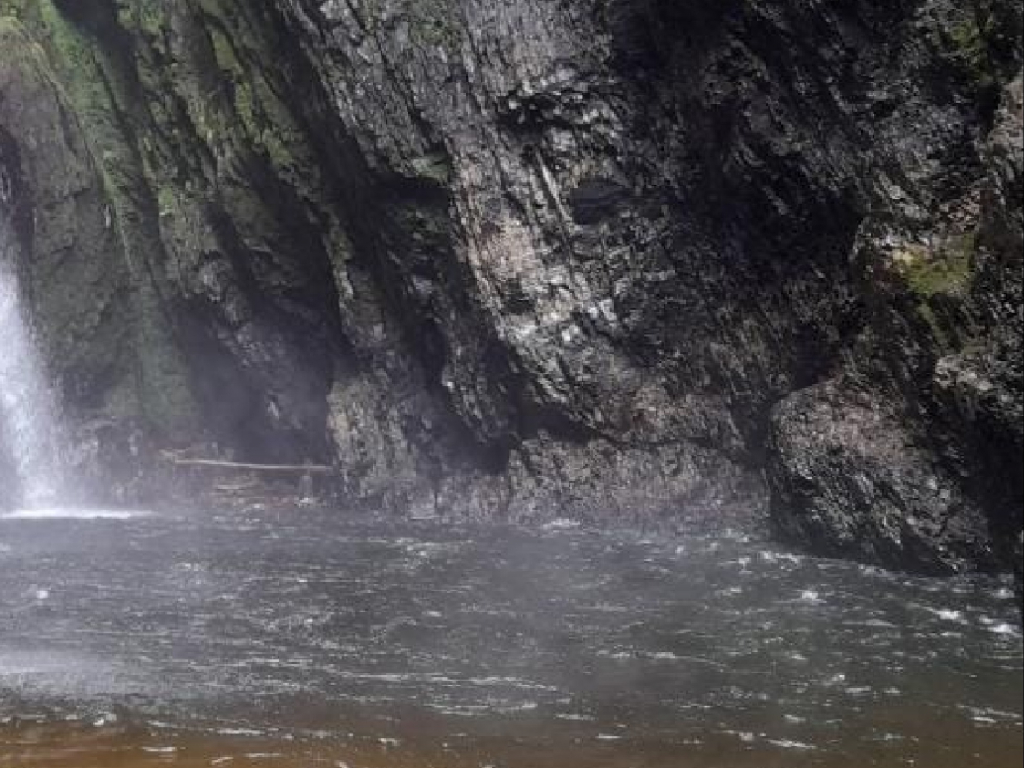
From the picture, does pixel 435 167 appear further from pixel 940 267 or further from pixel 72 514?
pixel 72 514

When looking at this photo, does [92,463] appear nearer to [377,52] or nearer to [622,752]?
[377,52]

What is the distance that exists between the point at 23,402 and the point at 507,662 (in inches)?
712

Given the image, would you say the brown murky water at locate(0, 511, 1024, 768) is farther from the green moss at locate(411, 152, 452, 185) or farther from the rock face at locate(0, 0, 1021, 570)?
the green moss at locate(411, 152, 452, 185)

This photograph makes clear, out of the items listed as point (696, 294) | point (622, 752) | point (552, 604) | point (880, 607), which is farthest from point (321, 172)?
point (622, 752)

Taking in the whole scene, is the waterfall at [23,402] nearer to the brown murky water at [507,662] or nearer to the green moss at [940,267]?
the brown murky water at [507,662]

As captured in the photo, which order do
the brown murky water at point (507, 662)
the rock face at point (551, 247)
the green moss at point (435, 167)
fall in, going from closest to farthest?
the brown murky water at point (507, 662)
the rock face at point (551, 247)
the green moss at point (435, 167)

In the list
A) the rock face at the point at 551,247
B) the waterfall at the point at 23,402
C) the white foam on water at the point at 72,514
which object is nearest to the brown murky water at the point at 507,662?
the rock face at the point at 551,247

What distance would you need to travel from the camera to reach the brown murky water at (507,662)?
24.4 feet

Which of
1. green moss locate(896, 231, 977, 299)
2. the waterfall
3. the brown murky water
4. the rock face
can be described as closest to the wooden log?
the rock face

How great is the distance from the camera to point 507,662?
9594 mm

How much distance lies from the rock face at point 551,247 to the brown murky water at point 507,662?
6.78 ft

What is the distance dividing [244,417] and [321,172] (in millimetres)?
6316

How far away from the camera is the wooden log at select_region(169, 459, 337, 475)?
23.1 metres

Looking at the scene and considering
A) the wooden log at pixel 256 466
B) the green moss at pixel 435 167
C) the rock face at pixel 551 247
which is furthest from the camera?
the wooden log at pixel 256 466
